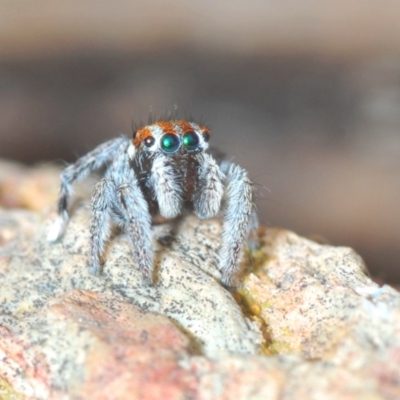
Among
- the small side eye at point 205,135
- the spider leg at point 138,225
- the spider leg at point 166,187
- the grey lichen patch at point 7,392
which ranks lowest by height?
the grey lichen patch at point 7,392

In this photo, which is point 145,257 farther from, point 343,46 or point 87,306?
point 343,46

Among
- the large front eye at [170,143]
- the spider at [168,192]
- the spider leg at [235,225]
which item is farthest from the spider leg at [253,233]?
the large front eye at [170,143]

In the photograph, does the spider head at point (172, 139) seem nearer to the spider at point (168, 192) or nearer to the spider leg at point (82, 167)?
the spider at point (168, 192)

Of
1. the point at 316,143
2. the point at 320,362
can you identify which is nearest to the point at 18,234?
the point at 320,362

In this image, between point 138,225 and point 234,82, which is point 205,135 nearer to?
point 138,225

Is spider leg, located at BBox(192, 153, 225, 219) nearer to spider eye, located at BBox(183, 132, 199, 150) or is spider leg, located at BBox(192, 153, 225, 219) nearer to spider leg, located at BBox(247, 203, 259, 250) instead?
spider eye, located at BBox(183, 132, 199, 150)

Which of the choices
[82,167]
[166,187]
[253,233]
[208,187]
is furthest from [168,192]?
[82,167]
